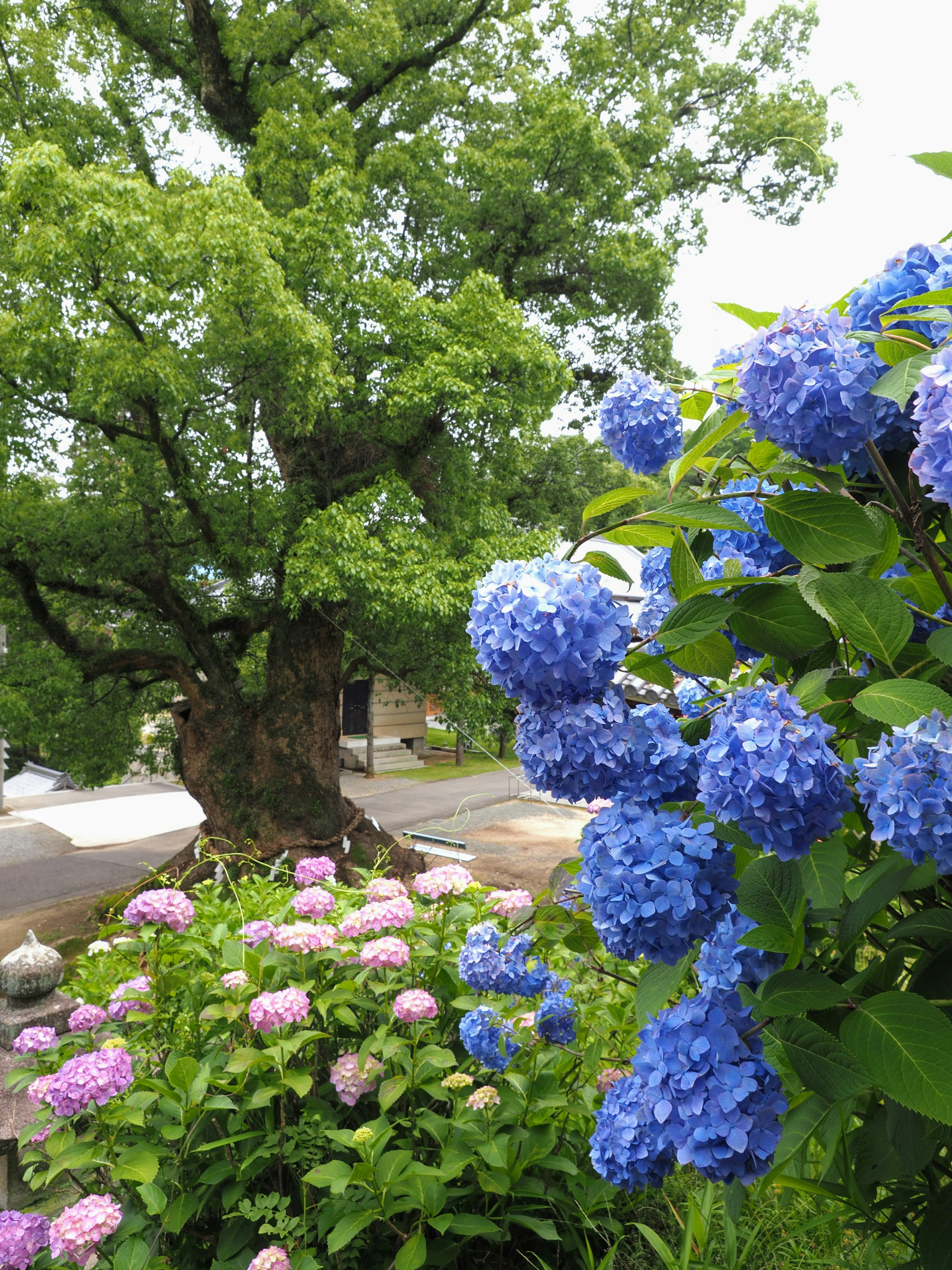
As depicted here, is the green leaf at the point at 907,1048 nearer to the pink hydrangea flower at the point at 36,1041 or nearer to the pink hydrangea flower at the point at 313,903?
the pink hydrangea flower at the point at 313,903

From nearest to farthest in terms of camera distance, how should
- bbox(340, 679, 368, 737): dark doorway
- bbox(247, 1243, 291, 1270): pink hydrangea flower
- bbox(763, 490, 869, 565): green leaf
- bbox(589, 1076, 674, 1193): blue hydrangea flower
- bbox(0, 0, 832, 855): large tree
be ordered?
bbox(763, 490, 869, 565): green leaf, bbox(589, 1076, 674, 1193): blue hydrangea flower, bbox(247, 1243, 291, 1270): pink hydrangea flower, bbox(0, 0, 832, 855): large tree, bbox(340, 679, 368, 737): dark doorway

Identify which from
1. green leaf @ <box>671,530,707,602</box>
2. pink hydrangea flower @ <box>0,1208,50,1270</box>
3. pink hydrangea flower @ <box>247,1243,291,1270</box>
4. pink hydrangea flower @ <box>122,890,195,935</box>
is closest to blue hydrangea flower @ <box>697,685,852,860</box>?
green leaf @ <box>671,530,707,602</box>

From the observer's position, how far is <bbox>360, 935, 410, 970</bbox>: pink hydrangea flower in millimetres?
1624

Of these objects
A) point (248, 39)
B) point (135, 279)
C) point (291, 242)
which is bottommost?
point (135, 279)

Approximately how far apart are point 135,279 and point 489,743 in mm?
6059

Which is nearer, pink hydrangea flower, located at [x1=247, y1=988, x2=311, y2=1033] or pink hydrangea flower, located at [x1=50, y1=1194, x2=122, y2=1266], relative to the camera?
pink hydrangea flower, located at [x1=50, y1=1194, x2=122, y2=1266]

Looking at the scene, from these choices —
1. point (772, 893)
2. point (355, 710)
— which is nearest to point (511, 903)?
point (772, 893)

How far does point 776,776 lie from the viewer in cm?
61

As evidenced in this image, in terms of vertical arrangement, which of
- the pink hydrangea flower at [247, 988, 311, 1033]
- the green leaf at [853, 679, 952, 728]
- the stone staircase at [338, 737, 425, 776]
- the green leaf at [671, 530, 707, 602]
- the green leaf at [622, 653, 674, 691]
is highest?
the green leaf at [671, 530, 707, 602]

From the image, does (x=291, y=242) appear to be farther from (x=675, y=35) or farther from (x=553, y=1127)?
(x=553, y=1127)

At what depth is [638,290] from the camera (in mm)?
Result: 7613

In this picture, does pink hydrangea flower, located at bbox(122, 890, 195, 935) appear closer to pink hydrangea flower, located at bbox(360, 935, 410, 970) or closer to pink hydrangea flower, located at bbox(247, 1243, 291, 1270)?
pink hydrangea flower, located at bbox(360, 935, 410, 970)

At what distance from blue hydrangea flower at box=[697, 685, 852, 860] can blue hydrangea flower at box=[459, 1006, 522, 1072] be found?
3.31 feet

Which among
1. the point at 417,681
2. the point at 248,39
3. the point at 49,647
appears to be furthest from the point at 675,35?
the point at 49,647
